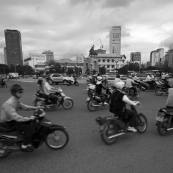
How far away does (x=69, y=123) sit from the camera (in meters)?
4.45

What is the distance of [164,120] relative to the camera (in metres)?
3.42

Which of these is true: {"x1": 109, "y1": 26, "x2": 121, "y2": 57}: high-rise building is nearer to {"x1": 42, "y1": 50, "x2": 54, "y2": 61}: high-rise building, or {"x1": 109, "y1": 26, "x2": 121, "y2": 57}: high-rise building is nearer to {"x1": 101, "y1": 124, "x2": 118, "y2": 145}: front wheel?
{"x1": 42, "y1": 50, "x2": 54, "y2": 61}: high-rise building

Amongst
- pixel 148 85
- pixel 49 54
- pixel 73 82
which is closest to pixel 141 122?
pixel 148 85

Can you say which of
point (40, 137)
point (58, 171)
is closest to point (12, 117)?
point (40, 137)

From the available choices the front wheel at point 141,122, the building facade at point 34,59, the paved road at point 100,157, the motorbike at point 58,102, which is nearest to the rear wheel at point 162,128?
the paved road at point 100,157

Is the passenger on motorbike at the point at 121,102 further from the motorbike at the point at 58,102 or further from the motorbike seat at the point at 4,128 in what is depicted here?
the motorbike at the point at 58,102

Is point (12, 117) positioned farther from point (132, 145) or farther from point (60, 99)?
point (60, 99)

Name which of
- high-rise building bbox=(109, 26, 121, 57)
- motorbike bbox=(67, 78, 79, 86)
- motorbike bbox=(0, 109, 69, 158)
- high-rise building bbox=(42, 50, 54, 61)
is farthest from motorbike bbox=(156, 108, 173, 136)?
high-rise building bbox=(42, 50, 54, 61)

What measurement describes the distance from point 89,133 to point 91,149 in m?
0.80

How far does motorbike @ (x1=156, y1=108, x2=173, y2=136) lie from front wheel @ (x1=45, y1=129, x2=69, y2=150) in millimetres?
2516

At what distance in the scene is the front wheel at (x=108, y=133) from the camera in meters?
3.03

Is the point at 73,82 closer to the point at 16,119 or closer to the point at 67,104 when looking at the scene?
the point at 67,104

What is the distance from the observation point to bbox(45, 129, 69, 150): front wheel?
9.39 ft

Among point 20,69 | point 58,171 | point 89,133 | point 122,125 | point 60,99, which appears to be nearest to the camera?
point 58,171
